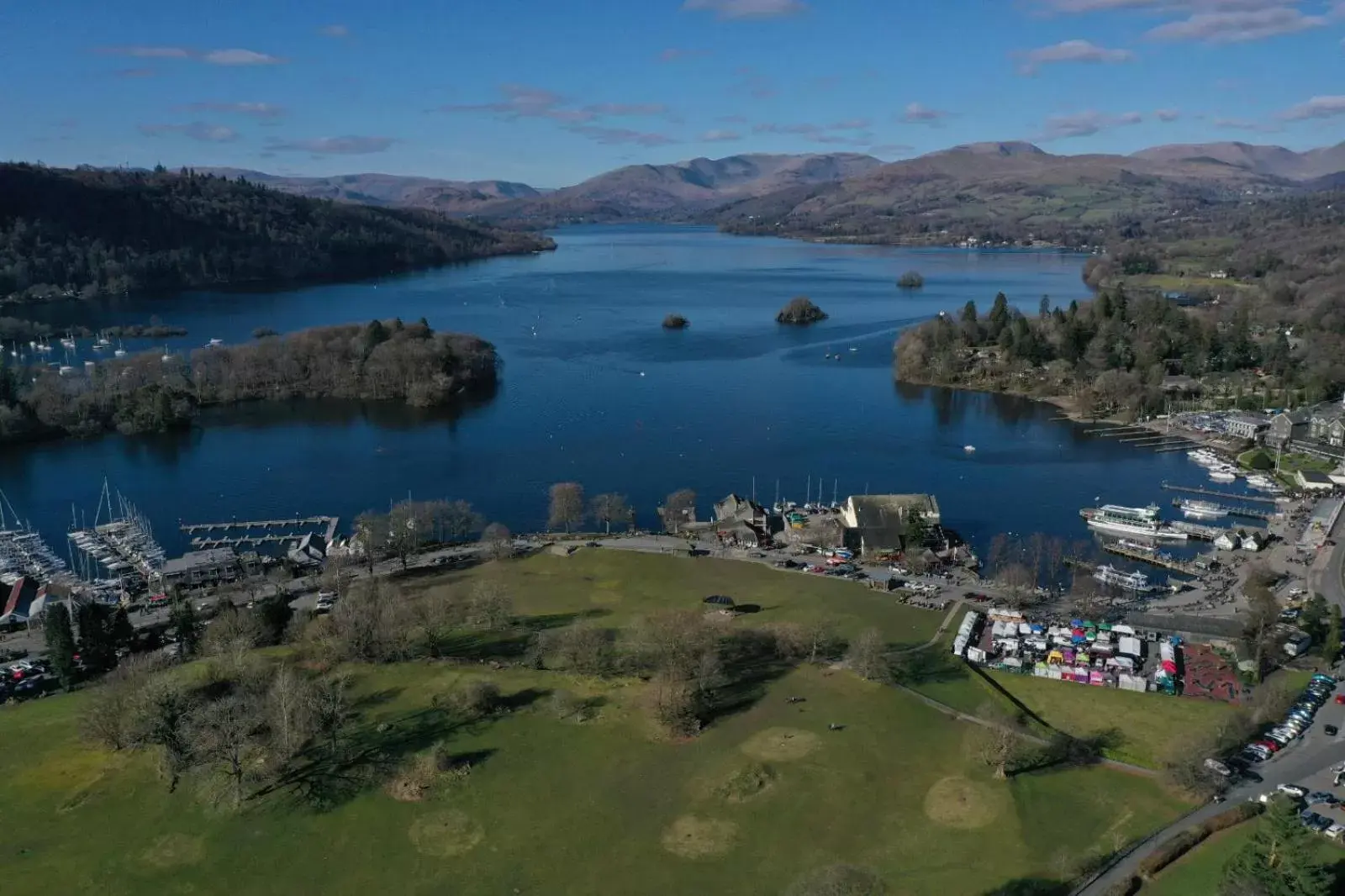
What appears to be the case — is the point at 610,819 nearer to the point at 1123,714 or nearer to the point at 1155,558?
the point at 1123,714

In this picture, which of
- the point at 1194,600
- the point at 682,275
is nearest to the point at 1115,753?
the point at 1194,600

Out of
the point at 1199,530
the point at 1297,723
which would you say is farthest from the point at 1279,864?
the point at 1199,530

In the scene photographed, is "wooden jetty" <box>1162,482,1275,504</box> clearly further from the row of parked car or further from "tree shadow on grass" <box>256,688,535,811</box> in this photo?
"tree shadow on grass" <box>256,688,535,811</box>

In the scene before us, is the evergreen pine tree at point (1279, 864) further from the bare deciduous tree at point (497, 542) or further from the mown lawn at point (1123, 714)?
the bare deciduous tree at point (497, 542)

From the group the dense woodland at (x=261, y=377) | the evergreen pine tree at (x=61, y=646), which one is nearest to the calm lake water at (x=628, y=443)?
the dense woodland at (x=261, y=377)

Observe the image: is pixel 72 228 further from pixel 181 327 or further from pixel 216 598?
pixel 216 598
